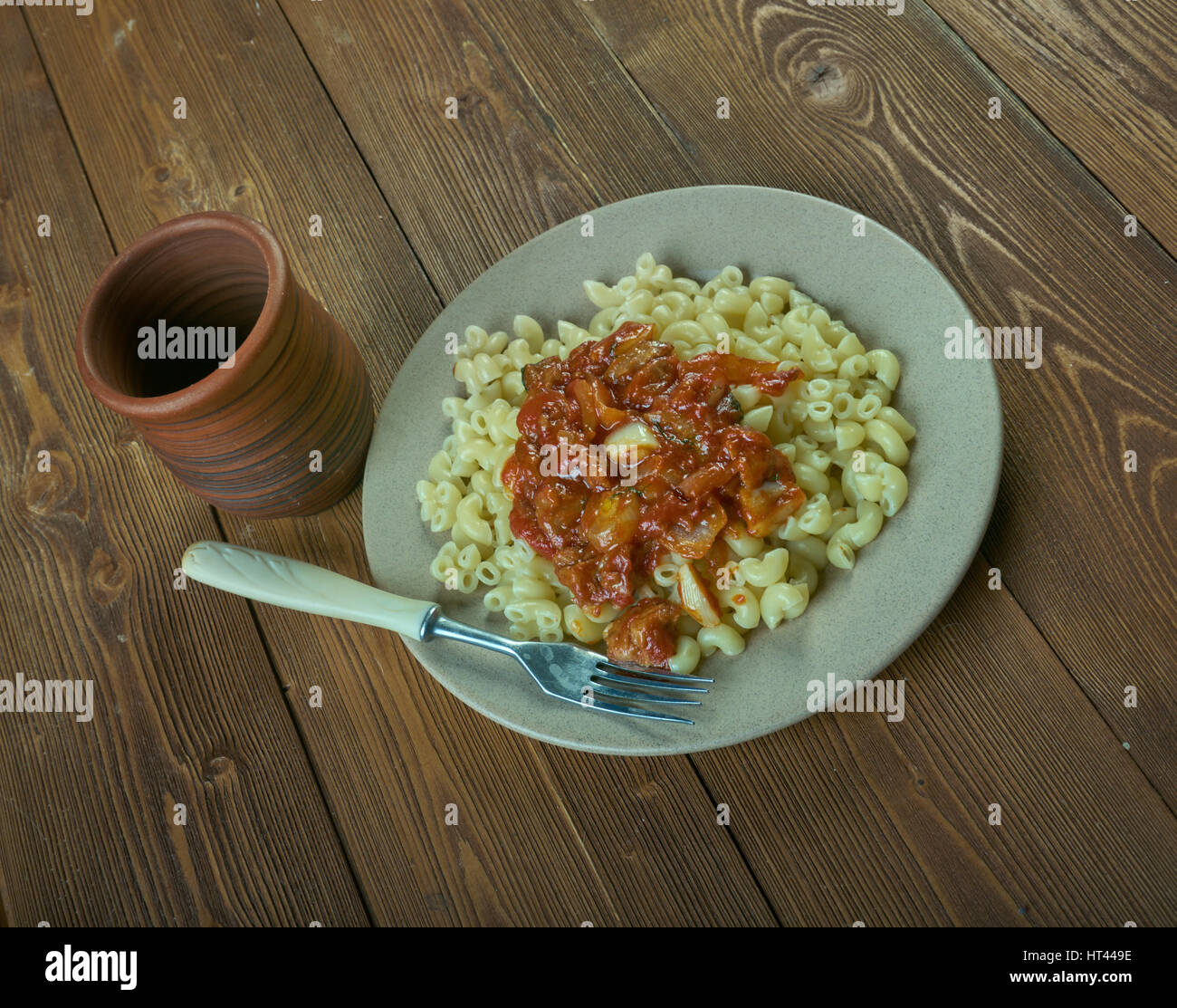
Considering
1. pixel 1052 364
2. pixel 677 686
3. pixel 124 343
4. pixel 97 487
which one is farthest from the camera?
pixel 97 487

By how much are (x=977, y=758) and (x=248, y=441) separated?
1.00m

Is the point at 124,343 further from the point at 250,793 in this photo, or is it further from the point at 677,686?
the point at 677,686

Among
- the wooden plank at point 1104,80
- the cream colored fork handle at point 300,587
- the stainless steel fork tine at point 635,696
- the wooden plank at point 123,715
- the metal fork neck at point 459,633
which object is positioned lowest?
the wooden plank at point 123,715

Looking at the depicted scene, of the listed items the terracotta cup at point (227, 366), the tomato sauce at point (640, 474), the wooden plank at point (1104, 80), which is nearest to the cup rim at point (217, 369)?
the terracotta cup at point (227, 366)

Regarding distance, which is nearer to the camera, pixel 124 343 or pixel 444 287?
pixel 124 343

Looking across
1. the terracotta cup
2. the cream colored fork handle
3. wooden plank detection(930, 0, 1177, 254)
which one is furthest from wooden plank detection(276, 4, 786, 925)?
wooden plank detection(930, 0, 1177, 254)

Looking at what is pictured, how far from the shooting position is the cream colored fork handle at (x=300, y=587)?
1268 mm

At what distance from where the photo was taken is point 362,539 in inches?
59.9

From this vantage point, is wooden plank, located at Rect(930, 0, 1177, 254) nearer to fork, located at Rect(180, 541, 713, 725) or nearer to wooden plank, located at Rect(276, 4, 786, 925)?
wooden plank, located at Rect(276, 4, 786, 925)

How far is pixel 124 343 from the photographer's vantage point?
131 centimetres

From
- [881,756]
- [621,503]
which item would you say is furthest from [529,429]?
[881,756]

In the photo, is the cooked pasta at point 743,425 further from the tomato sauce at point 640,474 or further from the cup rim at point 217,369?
the cup rim at point 217,369

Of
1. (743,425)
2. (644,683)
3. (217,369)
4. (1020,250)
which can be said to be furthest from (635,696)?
(1020,250)

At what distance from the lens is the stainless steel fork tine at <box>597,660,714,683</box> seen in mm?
1194
